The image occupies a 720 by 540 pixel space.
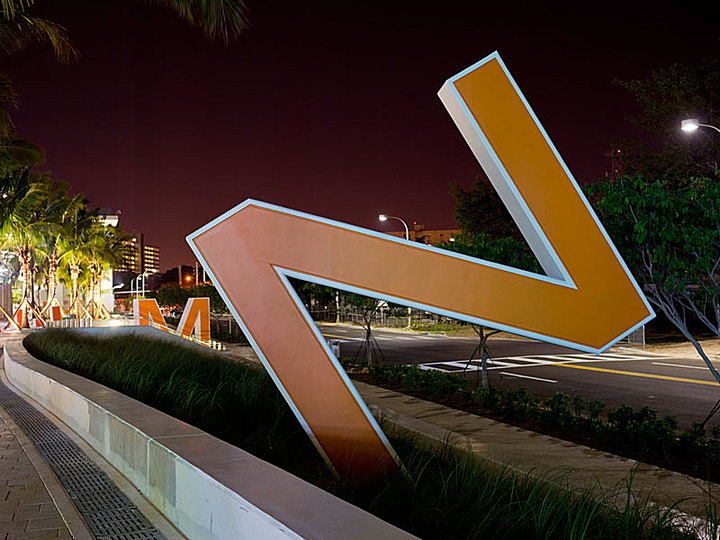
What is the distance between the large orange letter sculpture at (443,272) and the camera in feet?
18.5

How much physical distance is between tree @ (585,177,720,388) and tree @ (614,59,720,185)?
79.8 feet

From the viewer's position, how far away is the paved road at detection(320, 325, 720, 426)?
1373 centimetres

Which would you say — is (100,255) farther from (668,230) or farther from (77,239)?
(668,230)

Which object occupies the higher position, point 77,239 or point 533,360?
point 77,239

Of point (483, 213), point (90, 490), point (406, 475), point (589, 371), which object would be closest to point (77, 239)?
point (483, 213)

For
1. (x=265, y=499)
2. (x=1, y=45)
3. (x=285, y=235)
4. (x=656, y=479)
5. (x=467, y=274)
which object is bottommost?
(x=656, y=479)

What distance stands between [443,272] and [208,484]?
2.68 m

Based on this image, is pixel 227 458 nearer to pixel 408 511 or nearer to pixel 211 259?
pixel 408 511

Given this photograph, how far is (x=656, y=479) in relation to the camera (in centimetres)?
670

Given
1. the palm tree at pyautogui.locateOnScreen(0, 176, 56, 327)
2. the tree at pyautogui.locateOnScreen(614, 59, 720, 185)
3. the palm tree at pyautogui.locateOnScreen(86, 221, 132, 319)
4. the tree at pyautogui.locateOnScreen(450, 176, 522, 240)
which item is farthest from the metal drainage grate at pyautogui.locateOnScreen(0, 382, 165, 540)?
the palm tree at pyautogui.locateOnScreen(86, 221, 132, 319)

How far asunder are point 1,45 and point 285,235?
12885 mm

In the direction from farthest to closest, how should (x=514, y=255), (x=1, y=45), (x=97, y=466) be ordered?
(x=1, y=45) < (x=514, y=255) < (x=97, y=466)

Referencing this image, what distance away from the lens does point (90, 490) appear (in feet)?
19.4

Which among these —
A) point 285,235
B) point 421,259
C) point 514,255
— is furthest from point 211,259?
point 514,255
